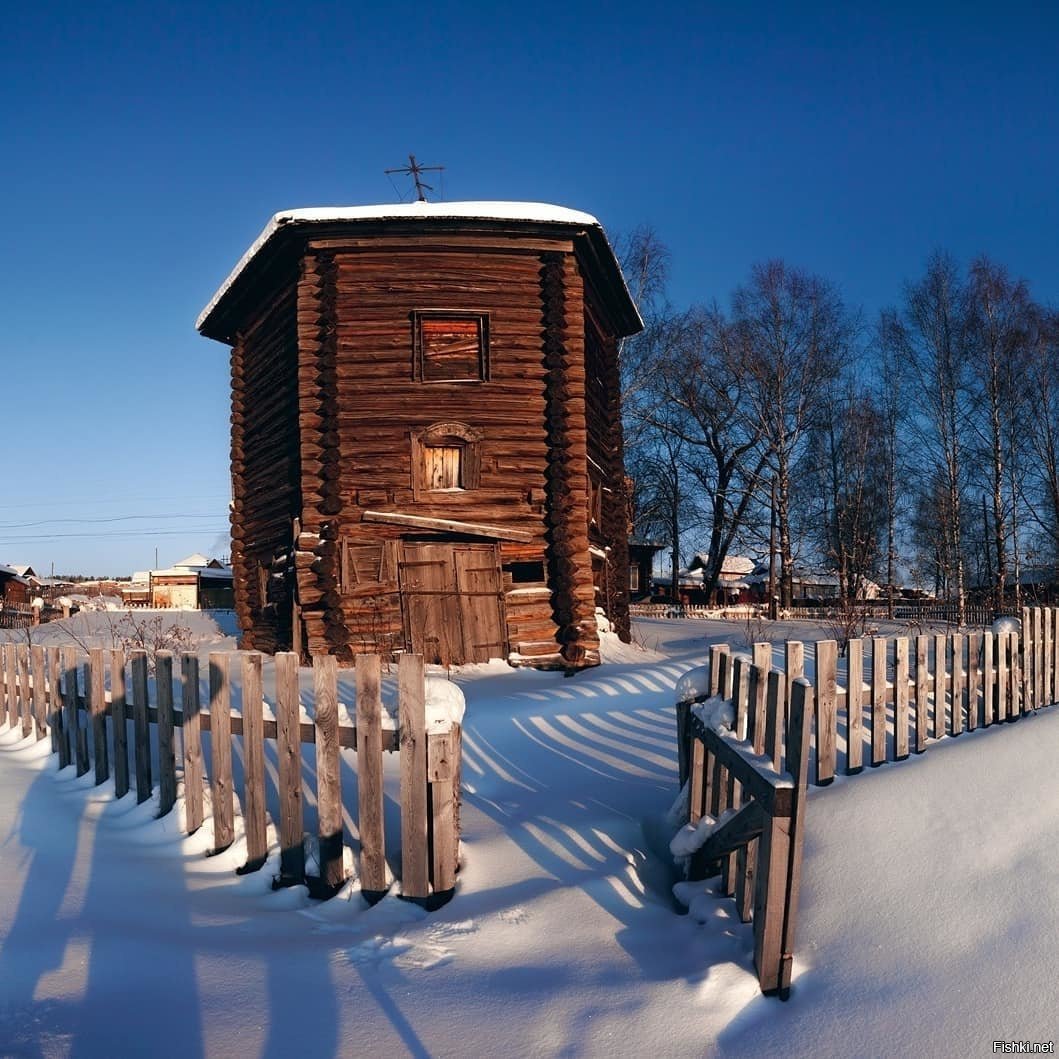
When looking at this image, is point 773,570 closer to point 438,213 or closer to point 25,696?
point 438,213

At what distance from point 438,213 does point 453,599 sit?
676 centimetres

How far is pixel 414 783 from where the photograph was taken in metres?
4.09

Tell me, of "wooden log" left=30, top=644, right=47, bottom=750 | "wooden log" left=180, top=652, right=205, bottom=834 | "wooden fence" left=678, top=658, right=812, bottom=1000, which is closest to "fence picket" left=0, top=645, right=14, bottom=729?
"wooden log" left=30, top=644, right=47, bottom=750

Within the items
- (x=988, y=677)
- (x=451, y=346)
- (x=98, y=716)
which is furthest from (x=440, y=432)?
(x=988, y=677)

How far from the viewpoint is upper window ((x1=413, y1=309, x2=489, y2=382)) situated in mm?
15195

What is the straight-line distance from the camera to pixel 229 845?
485 cm

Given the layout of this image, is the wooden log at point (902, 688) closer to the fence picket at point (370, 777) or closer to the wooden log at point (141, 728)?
the fence picket at point (370, 777)

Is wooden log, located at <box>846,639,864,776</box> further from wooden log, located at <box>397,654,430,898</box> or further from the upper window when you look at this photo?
the upper window

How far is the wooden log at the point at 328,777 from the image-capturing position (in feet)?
14.1

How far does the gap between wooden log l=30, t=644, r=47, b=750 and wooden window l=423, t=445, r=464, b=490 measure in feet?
26.8

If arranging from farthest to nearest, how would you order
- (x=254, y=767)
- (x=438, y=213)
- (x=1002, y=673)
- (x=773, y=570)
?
(x=773, y=570) → (x=438, y=213) → (x=1002, y=673) → (x=254, y=767)

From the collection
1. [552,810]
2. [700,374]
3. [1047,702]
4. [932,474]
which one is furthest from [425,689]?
[700,374]

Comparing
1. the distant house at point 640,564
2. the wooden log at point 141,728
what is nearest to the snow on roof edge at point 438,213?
the wooden log at point 141,728

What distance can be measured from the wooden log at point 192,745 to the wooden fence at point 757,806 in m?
2.94
